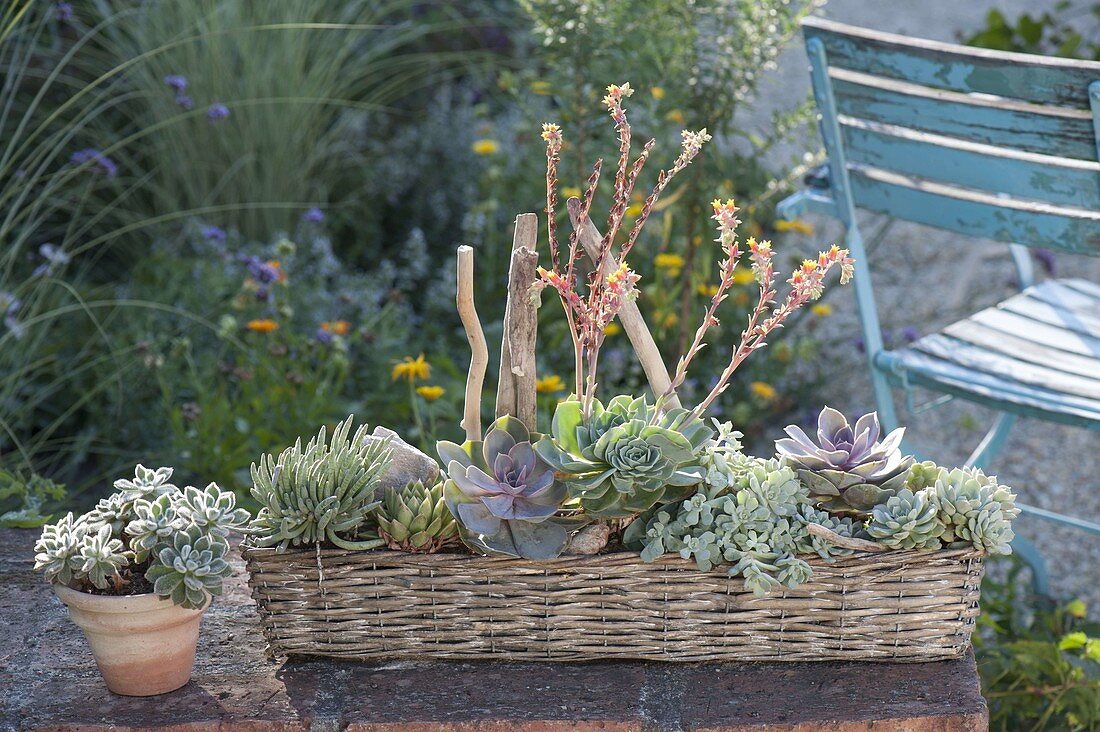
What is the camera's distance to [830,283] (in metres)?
3.91

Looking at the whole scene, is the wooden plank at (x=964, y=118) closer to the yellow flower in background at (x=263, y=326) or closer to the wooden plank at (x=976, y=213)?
the wooden plank at (x=976, y=213)


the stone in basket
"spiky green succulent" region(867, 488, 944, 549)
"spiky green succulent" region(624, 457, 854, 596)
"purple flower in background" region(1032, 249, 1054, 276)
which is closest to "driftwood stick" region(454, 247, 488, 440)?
the stone in basket

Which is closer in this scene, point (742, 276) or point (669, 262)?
point (669, 262)

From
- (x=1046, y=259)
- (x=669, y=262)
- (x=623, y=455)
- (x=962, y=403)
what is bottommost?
(x=962, y=403)

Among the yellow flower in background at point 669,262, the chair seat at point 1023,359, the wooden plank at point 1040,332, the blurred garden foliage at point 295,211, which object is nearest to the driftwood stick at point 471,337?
the blurred garden foliage at point 295,211

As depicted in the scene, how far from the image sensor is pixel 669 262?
3.05 m

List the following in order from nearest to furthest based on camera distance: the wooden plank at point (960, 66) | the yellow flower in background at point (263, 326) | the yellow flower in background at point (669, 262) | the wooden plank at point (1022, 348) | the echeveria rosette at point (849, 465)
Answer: the echeveria rosette at point (849, 465) → the wooden plank at point (960, 66) → the wooden plank at point (1022, 348) → the yellow flower in background at point (263, 326) → the yellow flower in background at point (669, 262)

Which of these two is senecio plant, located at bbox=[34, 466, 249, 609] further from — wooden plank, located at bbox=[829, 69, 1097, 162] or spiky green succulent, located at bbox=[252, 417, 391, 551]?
wooden plank, located at bbox=[829, 69, 1097, 162]

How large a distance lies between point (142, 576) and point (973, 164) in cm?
159

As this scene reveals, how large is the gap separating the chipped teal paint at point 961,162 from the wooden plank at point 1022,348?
7 cm

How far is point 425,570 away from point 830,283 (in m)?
2.61

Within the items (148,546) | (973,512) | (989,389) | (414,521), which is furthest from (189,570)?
(989,389)

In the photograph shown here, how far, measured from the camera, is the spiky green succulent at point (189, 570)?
1.52 m

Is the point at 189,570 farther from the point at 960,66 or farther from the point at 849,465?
the point at 960,66
